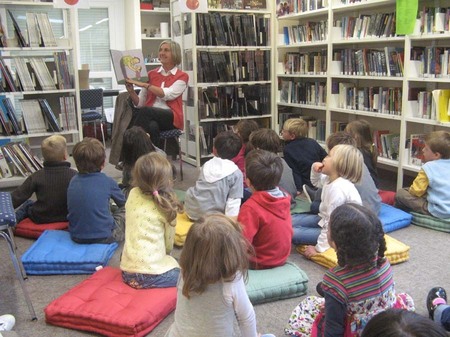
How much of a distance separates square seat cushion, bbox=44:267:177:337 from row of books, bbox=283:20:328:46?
389 centimetres

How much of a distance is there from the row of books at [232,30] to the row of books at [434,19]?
7.10 feet

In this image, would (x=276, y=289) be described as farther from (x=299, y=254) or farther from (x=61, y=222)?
(x=61, y=222)

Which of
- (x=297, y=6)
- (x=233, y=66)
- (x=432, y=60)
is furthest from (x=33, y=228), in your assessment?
(x=297, y=6)

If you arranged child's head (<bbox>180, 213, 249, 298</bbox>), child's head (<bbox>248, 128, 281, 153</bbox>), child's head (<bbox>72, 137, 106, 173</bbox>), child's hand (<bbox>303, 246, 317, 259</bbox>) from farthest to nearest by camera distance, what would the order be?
child's head (<bbox>248, 128, 281, 153</bbox>), child's head (<bbox>72, 137, 106, 173</bbox>), child's hand (<bbox>303, 246, 317, 259</bbox>), child's head (<bbox>180, 213, 249, 298</bbox>)

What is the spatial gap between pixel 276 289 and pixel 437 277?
3.25ft

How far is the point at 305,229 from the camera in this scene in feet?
10.8

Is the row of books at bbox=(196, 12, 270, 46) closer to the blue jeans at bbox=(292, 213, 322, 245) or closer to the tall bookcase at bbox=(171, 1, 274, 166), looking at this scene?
the tall bookcase at bbox=(171, 1, 274, 166)

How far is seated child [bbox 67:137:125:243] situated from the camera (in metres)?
3.08

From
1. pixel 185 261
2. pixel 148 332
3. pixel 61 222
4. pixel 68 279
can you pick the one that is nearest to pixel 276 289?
pixel 148 332

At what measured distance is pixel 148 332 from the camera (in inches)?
89.0

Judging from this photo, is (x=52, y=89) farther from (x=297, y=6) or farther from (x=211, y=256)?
(x=211, y=256)

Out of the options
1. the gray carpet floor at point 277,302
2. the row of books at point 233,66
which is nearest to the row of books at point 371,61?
the row of books at point 233,66

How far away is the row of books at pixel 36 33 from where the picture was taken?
4.59 metres

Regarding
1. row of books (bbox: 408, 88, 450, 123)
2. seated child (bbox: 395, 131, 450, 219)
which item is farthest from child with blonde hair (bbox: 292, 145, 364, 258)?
row of books (bbox: 408, 88, 450, 123)
